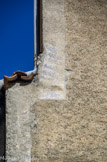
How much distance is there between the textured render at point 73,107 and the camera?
455cm

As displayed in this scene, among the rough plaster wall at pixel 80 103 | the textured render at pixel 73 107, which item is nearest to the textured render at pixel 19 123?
the textured render at pixel 73 107

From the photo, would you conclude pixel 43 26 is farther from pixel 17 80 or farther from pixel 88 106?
pixel 88 106

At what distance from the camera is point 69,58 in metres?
5.31

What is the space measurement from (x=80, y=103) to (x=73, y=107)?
175 mm

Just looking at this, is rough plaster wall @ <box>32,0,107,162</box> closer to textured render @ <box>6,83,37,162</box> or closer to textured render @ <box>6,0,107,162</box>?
textured render @ <box>6,0,107,162</box>

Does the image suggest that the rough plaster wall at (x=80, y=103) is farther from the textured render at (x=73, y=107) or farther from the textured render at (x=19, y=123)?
the textured render at (x=19, y=123)

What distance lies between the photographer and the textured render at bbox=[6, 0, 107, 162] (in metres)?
4.55

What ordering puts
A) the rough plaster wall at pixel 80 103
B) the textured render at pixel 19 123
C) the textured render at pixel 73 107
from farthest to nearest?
the rough plaster wall at pixel 80 103
the textured render at pixel 73 107
the textured render at pixel 19 123

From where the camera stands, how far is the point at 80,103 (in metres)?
5.02

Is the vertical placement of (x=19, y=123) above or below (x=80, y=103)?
below

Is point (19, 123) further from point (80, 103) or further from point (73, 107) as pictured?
point (80, 103)

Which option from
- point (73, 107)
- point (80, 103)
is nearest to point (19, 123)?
point (73, 107)

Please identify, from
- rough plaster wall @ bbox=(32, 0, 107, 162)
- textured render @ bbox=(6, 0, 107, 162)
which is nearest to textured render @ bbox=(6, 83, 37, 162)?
textured render @ bbox=(6, 0, 107, 162)

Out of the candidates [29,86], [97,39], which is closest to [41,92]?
[29,86]
